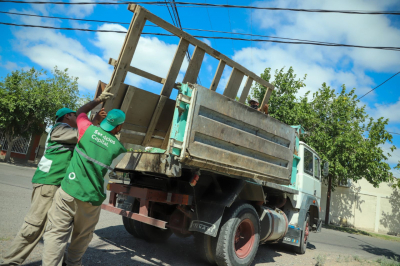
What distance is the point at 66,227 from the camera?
8.81ft

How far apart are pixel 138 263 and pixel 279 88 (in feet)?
47.7

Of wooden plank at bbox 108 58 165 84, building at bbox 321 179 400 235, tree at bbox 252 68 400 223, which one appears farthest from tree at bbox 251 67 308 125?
wooden plank at bbox 108 58 165 84

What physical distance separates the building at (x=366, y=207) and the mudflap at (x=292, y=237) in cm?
1495

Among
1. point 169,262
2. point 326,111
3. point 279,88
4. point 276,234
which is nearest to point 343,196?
point 326,111

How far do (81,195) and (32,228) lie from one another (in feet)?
2.89

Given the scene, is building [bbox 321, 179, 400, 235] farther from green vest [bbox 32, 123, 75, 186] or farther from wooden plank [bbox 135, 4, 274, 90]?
green vest [bbox 32, 123, 75, 186]

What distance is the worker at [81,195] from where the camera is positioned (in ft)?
8.60

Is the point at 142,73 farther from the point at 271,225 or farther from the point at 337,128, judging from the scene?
the point at 337,128

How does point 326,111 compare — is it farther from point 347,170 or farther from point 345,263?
point 345,263

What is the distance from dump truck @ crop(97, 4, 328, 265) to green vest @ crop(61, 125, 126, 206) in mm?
795

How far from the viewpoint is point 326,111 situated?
53.3 ft

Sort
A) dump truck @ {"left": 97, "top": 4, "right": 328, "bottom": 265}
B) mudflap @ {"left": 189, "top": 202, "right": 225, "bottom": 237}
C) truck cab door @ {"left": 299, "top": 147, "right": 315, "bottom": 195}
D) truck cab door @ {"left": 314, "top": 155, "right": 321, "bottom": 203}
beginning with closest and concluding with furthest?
dump truck @ {"left": 97, "top": 4, "right": 328, "bottom": 265} → mudflap @ {"left": 189, "top": 202, "right": 225, "bottom": 237} → truck cab door @ {"left": 299, "top": 147, "right": 315, "bottom": 195} → truck cab door @ {"left": 314, "top": 155, "right": 321, "bottom": 203}

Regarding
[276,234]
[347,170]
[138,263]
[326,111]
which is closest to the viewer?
[138,263]

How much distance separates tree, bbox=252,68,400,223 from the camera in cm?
1448
